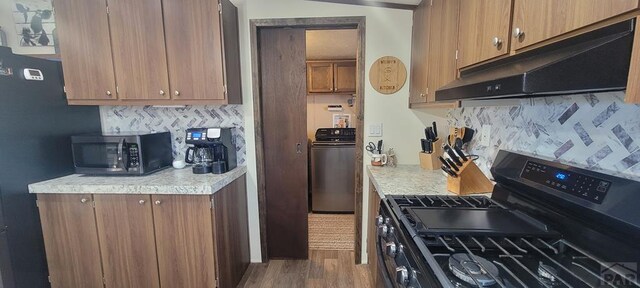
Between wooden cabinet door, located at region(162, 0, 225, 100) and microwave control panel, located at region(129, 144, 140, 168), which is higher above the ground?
wooden cabinet door, located at region(162, 0, 225, 100)

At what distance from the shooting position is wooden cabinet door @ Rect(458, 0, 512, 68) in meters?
0.94

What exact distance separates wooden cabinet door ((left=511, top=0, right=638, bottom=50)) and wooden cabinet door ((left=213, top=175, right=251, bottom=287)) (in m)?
1.75

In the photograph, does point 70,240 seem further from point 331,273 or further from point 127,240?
point 331,273

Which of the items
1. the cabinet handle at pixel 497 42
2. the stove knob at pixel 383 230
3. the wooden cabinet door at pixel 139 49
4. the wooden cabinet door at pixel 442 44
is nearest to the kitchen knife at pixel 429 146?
the wooden cabinet door at pixel 442 44

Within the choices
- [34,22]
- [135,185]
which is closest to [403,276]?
[135,185]

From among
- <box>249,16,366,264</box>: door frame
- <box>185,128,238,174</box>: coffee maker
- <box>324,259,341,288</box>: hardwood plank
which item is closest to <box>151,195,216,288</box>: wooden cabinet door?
<box>185,128,238,174</box>: coffee maker

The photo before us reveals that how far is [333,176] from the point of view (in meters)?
3.40

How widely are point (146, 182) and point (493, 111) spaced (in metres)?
2.20

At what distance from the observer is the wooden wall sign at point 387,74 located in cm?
211

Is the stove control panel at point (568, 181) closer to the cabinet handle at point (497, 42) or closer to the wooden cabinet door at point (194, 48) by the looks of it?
the cabinet handle at point (497, 42)

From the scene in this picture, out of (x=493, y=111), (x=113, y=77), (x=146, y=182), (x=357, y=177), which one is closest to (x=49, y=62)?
(x=113, y=77)

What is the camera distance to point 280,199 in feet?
7.78

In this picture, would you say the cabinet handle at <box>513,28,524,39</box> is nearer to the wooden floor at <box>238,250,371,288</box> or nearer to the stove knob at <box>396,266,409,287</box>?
the stove knob at <box>396,266,409,287</box>

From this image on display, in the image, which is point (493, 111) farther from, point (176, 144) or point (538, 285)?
point (176, 144)
